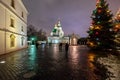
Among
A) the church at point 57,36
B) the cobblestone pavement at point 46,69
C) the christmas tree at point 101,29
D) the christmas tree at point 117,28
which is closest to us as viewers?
the cobblestone pavement at point 46,69

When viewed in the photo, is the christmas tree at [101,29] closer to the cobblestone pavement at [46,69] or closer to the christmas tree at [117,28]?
the christmas tree at [117,28]

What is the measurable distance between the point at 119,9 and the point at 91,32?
7.68 meters

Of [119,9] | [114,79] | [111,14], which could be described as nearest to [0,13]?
[114,79]

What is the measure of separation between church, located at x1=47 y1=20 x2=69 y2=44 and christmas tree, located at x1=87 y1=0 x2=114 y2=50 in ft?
190

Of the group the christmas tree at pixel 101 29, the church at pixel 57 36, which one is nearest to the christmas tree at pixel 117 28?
the christmas tree at pixel 101 29

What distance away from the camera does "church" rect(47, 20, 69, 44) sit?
90.2 metres

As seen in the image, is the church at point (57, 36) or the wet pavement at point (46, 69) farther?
the church at point (57, 36)

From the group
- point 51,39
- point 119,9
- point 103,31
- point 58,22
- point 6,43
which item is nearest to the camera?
point 6,43

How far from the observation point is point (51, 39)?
9131 cm

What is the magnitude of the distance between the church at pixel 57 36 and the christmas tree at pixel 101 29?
190 feet

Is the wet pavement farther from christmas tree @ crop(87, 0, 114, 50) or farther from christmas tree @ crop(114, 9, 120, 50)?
christmas tree @ crop(114, 9, 120, 50)

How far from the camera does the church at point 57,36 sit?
9025cm

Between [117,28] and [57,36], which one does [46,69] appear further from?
[57,36]

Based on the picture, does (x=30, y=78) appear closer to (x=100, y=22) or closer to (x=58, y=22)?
(x=100, y=22)
